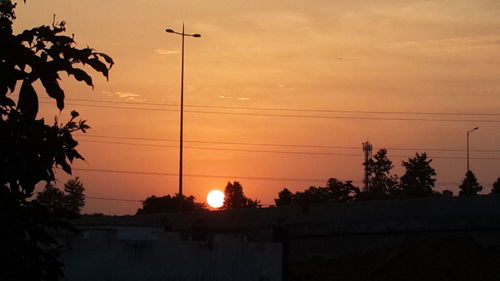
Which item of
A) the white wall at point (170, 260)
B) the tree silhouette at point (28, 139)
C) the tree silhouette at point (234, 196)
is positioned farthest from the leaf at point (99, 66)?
the tree silhouette at point (234, 196)

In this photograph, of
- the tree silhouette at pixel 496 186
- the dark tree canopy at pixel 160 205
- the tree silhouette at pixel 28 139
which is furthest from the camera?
the dark tree canopy at pixel 160 205

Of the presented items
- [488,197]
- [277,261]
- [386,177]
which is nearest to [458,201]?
[488,197]

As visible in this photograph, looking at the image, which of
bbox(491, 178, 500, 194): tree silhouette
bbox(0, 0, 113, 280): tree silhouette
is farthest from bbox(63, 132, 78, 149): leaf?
bbox(491, 178, 500, 194): tree silhouette

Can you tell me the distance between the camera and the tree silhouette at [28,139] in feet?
15.8

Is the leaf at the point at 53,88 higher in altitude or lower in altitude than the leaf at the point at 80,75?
lower

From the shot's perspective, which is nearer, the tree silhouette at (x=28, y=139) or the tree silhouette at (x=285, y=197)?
the tree silhouette at (x=28, y=139)

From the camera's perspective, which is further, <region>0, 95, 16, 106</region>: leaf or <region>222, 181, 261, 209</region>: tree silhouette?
<region>222, 181, 261, 209</region>: tree silhouette

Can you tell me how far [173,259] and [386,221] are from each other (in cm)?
883

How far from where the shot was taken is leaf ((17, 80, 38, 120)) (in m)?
4.85

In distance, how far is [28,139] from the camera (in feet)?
16.3

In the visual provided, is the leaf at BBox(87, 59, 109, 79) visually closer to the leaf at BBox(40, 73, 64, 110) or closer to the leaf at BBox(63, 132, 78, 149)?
the leaf at BBox(40, 73, 64, 110)

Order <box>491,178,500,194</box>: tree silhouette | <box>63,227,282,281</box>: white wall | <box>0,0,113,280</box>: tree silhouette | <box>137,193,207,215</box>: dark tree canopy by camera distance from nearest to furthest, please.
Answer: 1. <box>0,0,113,280</box>: tree silhouette
2. <box>63,227,282,281</box>: white wall
3. <box>491,178,500,194</box>: tree silhouette
4. <box>137,193,207,215</box>: dark tree canopy

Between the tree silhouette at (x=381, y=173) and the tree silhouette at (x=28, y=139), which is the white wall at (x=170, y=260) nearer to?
the tree silhouette at (x=28, y=139)

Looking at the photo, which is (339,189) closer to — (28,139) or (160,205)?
(160,205)
